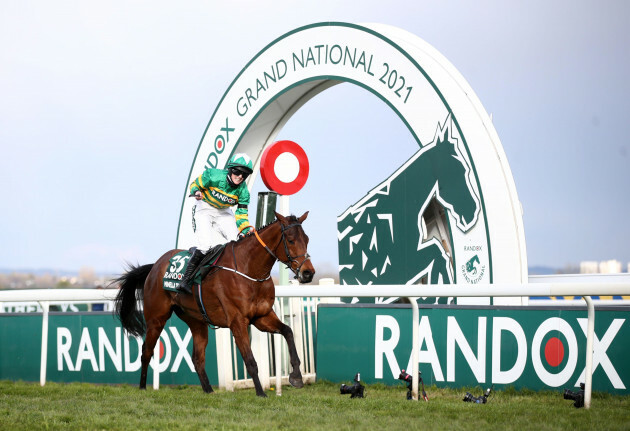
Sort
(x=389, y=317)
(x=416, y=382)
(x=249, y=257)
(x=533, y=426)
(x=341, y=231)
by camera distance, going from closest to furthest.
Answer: (x=533, y=426) → (x=416, y=382) → (x=249, y=257) → (x=389, y=317) → (x=341, y=231)

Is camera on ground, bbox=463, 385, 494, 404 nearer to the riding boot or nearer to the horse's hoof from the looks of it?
the horse's hoof

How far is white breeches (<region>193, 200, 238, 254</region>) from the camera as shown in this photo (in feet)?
20.0

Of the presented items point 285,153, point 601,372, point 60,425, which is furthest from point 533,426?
point 285,153

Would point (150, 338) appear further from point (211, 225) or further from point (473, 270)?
point (473, 270)

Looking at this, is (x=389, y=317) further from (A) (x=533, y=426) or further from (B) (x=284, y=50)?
(B) (x=284, y=50)

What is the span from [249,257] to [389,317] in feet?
5.23

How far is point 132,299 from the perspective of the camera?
679cm

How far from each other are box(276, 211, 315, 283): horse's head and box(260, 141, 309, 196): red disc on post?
1.39 m

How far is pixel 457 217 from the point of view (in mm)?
7699

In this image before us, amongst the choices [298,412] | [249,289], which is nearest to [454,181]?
[249,289]

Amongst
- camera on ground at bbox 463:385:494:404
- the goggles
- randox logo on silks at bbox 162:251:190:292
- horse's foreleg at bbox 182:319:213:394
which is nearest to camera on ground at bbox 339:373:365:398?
camera on ground at bbox 463:385:494:404

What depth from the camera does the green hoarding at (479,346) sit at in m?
5.38

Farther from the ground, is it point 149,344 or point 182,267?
point 182,267

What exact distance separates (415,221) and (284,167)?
2229 millimetres
